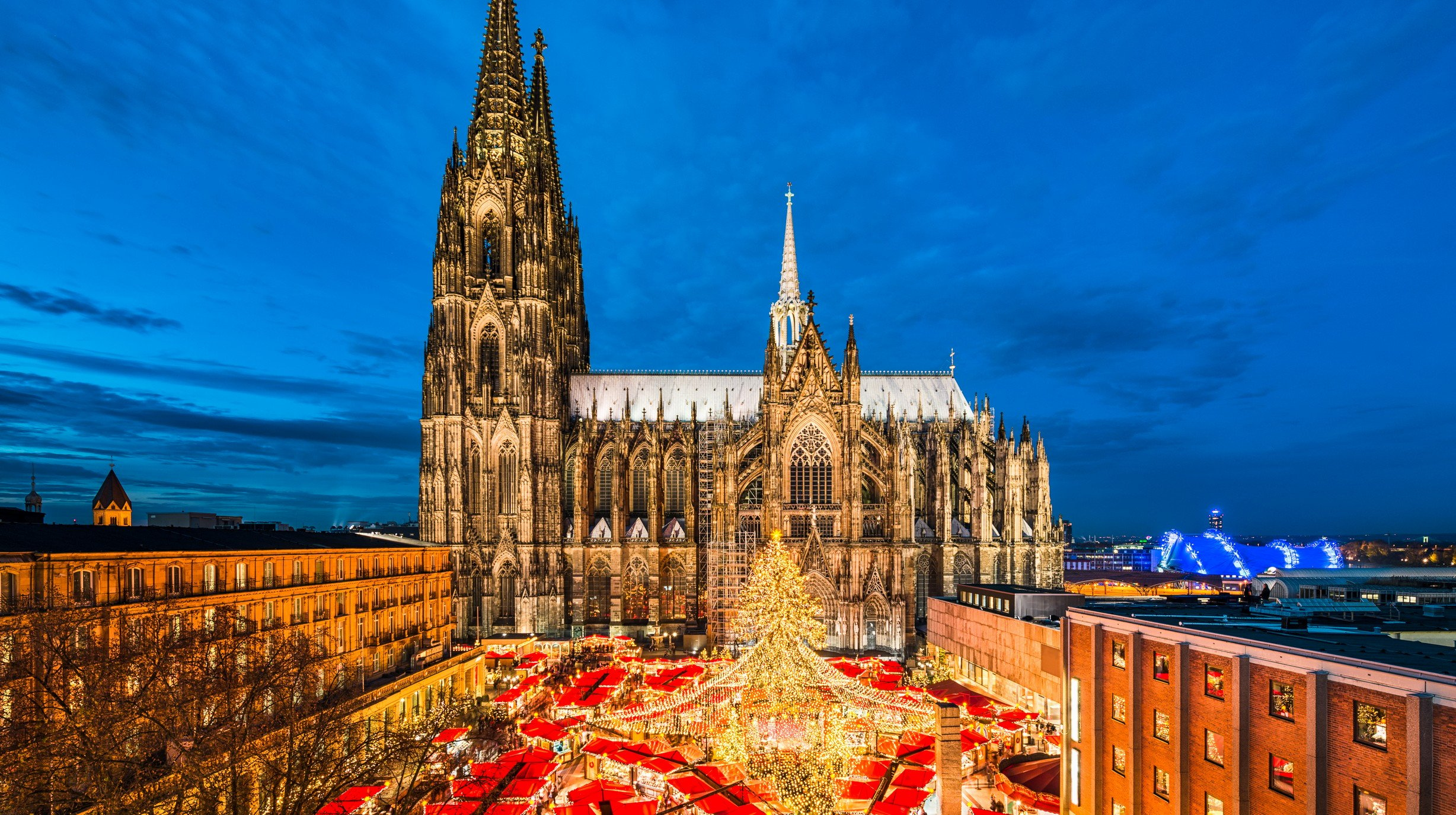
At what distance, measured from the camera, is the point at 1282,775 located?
816 inches

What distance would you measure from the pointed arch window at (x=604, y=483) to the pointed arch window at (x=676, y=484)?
5.08 m

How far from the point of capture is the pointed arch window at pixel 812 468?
201ft

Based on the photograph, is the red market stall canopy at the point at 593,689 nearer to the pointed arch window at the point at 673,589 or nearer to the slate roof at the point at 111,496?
the pointed arch window at the point at 673,589

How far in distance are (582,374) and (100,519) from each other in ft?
142

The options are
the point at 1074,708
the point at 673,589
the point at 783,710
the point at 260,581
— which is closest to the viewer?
the point at 1074,708

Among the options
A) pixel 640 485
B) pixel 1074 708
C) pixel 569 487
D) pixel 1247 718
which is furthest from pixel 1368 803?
pixel 569 487

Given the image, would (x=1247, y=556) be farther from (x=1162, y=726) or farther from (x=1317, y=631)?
(x=1162, y=726)

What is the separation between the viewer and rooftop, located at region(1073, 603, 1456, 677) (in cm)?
2012

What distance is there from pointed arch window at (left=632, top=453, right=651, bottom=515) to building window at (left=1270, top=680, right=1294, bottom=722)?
52.1 metres

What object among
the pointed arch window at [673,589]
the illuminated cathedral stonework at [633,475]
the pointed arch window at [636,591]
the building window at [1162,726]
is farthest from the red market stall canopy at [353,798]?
the pointed arch window at [673,589]

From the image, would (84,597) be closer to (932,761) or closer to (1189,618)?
(932,761)

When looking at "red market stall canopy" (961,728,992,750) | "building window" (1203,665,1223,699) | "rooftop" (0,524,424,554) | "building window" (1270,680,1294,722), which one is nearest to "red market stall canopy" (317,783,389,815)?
"rooftop" (0,524,424,554)

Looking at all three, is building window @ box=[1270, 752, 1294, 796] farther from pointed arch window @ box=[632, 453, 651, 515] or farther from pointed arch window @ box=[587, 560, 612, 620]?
pointed arch window @ box=[632, 453, 651, 515]

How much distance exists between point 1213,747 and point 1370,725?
5.32m
